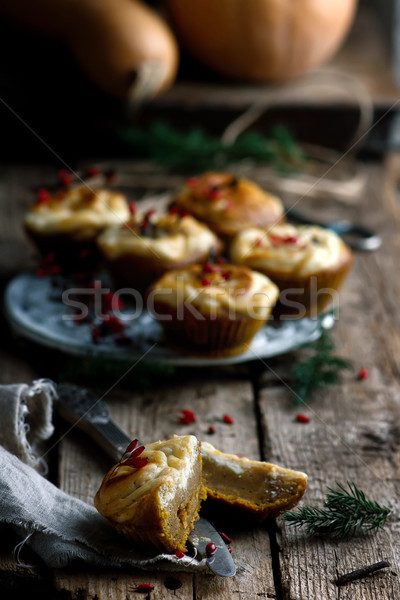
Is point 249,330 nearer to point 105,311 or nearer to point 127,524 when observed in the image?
point 105,311

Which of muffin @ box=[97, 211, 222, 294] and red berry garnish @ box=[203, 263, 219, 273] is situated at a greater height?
muffin @ box=[97, 211, 222, 294]

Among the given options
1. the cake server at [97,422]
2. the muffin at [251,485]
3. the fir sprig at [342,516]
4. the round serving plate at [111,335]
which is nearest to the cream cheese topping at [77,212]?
the round serving plate at [111,335]

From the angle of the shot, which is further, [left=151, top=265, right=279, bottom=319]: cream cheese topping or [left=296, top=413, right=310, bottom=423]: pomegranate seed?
[left=151, top=265, right=279, bottom=319]: cream cheese topping

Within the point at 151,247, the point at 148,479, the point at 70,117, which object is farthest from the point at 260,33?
the point at 148,479

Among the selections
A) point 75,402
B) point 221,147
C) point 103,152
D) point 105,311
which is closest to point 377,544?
point 75,402

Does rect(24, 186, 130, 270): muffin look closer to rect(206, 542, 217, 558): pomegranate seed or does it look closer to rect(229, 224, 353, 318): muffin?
rect(229, 224, 353, 318): muffin

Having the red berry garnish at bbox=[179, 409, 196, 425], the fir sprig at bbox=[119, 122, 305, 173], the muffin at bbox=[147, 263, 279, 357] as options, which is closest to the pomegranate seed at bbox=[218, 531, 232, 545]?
the red berry garnish at bbox=[179, 409, 196, 425]

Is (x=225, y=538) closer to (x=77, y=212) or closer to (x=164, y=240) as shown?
(x=164, y=240)
